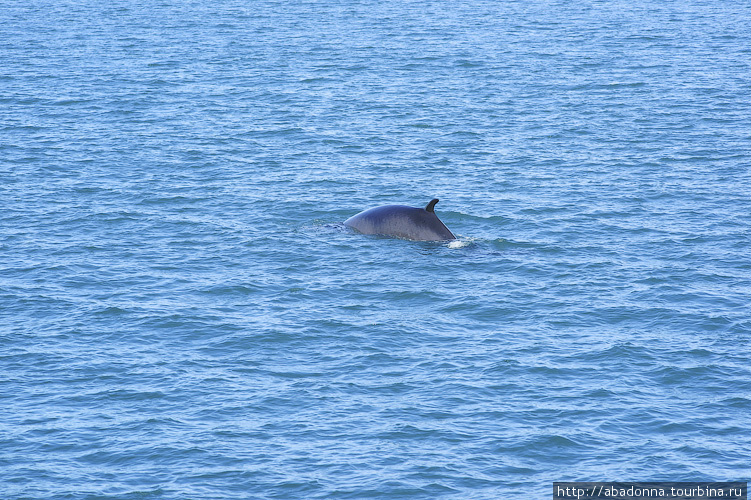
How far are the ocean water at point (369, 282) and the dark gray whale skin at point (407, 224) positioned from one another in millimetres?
411

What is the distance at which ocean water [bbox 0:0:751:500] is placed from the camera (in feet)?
69.7

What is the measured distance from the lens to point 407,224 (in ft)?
108

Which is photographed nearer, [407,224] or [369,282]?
[369,282]

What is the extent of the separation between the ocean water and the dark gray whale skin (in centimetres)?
41

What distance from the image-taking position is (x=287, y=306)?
28.6m

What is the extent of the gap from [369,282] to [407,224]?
3410 mm

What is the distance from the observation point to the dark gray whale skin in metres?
32.6

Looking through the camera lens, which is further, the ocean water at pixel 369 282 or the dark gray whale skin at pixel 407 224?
the dark gray whale skin at pixel 407 224

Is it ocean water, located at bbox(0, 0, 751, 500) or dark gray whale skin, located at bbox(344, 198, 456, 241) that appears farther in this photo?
dark gray whale skin, located at bbox(344, 198, 456, 241)

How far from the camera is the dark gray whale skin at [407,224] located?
3262cm

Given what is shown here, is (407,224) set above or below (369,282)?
above

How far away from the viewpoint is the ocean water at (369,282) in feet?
69.7

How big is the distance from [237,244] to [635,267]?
12.4 meters

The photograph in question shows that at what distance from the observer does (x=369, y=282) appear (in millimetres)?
30109
